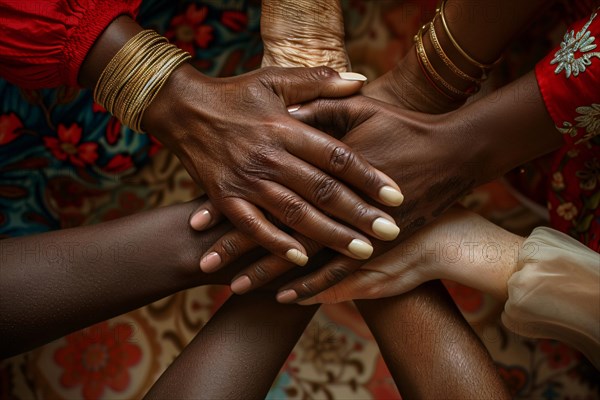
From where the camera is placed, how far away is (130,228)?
77 cm

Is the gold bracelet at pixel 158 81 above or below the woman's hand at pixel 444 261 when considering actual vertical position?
above

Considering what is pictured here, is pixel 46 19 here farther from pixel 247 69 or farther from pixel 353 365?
pixel 353 365

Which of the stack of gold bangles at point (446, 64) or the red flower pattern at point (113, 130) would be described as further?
the red flower pattern at point (113, 130)

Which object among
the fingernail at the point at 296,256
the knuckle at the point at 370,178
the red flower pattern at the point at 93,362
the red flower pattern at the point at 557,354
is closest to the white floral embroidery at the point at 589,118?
the knuckle at the point at 370,178

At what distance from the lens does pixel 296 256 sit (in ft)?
2.34

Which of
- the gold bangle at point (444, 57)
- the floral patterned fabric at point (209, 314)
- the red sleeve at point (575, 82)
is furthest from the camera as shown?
the floral patterned fabric at point (209, 314)

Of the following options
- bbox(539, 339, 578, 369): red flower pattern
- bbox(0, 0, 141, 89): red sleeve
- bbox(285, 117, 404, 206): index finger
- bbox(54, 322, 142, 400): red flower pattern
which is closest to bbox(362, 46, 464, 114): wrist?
bbox(285, 117, 404, 206): index finger

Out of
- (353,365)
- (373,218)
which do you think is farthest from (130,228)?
(353,365)

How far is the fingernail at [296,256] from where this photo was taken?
2.33 feet

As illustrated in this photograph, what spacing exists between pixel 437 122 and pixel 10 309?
54cm

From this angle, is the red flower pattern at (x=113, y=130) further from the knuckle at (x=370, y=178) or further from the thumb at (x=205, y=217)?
the knuckle at (x=370, y=178)

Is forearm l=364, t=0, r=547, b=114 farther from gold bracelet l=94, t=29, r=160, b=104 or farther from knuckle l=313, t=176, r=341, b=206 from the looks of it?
gold bracelet l=94, t=29, r=160, b=104

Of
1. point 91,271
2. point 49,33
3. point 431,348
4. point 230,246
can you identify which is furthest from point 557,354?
point 49,33

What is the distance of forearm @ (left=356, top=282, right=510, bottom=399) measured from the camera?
28.6 inches
